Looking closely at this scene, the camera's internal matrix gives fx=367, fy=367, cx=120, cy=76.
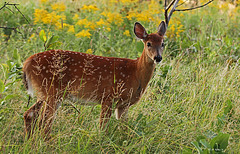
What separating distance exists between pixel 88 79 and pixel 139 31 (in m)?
0.87

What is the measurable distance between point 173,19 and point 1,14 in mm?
3834

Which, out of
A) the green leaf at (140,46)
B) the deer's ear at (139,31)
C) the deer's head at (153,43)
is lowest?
the green leaf at (140,46)

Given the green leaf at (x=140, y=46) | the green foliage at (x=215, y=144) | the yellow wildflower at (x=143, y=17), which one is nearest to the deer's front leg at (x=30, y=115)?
the green leaf at (x=140, y=46)

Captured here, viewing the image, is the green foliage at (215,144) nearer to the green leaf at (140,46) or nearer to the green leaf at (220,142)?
the green leaf at (220,142)

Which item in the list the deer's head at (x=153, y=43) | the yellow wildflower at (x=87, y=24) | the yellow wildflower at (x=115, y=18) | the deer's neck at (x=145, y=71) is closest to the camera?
the deer's head at (x=153, y=43)

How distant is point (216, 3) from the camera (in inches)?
416

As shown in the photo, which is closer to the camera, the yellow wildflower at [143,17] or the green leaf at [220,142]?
the green leaf at [220,142]

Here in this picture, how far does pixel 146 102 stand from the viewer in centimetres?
454

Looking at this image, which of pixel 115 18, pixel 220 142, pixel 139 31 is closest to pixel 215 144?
pixel 220 142

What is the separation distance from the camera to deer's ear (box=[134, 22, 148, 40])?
174 inches

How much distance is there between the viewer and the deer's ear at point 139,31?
442 cm

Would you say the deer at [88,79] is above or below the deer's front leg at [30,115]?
above

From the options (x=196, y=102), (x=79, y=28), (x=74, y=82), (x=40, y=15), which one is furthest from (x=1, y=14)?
(x=196, y=102)

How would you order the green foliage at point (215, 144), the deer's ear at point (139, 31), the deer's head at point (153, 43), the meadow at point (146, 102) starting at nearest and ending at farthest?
1. the green foliage at point (215, 144)
2. the meadow at point (146, 102)
3. the deer's head at point (153, 43)
4. the deer's ear at point (139, 31)
